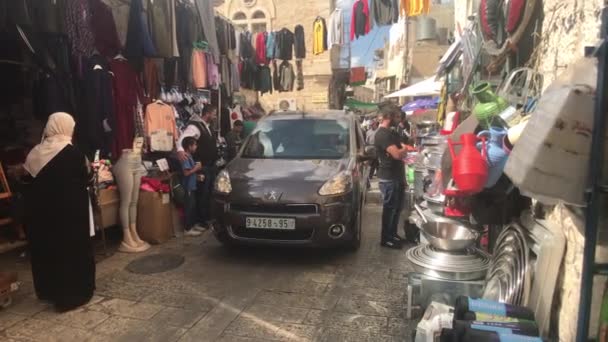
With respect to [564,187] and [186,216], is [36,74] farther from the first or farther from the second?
[564,187]

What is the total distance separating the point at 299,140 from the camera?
5.93 metres

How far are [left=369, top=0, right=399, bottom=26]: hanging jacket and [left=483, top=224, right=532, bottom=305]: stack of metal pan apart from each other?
23.2 ft

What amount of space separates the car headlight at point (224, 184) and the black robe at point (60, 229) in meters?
1.53

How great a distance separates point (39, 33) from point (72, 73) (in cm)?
54

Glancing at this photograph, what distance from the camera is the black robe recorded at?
376 centimetres

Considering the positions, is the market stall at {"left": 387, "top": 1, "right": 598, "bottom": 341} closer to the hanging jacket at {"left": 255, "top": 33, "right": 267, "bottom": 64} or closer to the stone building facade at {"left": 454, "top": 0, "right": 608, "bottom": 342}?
the stone building facade at {"left": 454, "top": 0, "right": 608, "bottom": 342}

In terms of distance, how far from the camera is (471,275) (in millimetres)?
3248

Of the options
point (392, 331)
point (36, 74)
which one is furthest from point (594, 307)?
point (36, 74)

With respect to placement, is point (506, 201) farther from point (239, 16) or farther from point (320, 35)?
point (239, 16)

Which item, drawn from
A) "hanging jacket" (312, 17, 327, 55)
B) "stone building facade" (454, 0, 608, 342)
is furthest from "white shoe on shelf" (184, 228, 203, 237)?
"hanging jacket" (312, 17, 327, 55)

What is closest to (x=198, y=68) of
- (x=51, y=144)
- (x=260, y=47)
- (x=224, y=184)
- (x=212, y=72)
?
(x=212, y=72)

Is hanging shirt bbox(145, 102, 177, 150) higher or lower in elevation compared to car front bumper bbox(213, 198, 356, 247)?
higher

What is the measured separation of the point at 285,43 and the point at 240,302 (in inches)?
366

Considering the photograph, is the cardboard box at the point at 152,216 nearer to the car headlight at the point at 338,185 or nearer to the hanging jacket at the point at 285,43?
the car headlight at the point at 338,185
